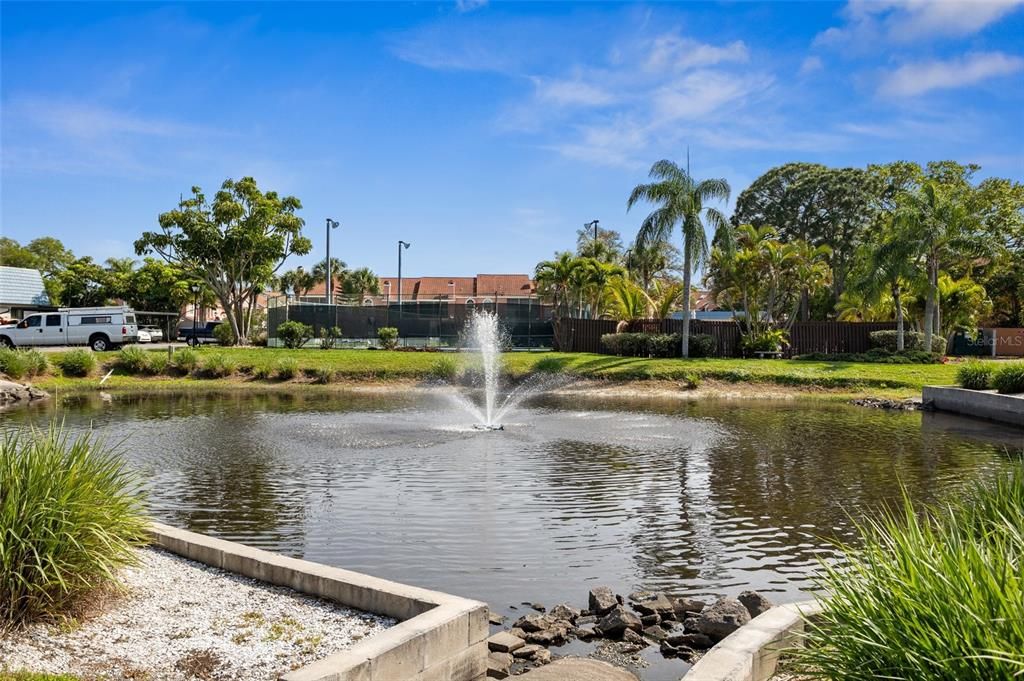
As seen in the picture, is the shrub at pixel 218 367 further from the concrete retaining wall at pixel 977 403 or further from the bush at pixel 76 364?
the concrete retaining wall at pixel 977 403

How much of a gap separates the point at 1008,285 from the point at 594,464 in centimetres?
4780

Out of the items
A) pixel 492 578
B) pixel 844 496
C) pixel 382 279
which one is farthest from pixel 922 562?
pixel 382 279

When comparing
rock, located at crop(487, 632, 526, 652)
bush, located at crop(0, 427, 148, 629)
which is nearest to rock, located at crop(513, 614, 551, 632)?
rock, located at crop(487, 632, 526, 652)

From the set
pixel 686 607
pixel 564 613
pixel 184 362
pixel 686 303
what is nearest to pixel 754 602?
pixel 686 607

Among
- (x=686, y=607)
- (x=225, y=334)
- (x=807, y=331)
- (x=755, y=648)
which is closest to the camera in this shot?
(x=755, y=648)

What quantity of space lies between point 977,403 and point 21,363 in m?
31.6

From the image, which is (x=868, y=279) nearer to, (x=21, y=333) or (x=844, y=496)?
(x=844, y=496)

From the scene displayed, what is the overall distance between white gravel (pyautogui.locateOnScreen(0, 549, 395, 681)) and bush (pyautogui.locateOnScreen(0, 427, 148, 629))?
231 millimetres

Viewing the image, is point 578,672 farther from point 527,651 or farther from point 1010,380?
point 1010,380

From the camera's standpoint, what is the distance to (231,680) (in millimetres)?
4953

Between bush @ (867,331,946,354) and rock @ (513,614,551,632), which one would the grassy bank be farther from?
rock @ (513,614,551,632)

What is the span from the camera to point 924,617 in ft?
12.8

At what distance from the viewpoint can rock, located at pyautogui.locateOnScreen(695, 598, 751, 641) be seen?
6602mm

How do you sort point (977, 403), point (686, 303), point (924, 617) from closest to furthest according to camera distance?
1. point (924, 617)
2. point (977, 403)
3. point (686, 303)
